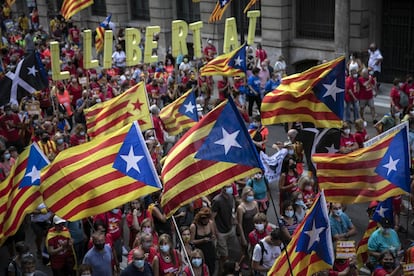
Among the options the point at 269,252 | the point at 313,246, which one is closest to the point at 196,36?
the point at 269,252

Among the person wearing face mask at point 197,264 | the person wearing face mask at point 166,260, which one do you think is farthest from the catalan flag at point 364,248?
the person wearing face mask at point 166,260

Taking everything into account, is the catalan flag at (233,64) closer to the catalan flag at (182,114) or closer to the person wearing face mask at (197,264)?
the catalan flag at (182,114)

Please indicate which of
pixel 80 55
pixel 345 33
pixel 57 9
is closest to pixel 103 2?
pixel 57 9

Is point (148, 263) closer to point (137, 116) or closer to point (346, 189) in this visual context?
point (346, 189)

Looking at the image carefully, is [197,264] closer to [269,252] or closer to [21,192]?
[269,252]

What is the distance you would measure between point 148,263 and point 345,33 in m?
13.8

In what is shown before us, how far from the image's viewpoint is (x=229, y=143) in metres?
7.89

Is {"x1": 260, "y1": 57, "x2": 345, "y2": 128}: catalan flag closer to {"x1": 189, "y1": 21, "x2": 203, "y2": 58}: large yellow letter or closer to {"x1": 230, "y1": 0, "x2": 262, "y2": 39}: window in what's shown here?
{"x1": 189, "y1": 21, "x2": 203, "y2": 58}: large yellow letter

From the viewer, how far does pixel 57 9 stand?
1432 inches

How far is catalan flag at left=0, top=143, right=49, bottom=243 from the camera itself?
8.81m

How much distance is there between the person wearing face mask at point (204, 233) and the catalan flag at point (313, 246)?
5.90 ft

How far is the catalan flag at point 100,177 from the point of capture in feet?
26.1

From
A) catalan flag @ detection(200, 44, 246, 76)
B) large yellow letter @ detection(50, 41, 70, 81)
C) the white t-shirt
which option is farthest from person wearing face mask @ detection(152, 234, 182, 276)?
large yellow letter @ detection(50, 41, 70, 81)

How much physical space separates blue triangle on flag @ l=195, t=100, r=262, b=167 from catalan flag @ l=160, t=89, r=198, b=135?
5032 millimetres
